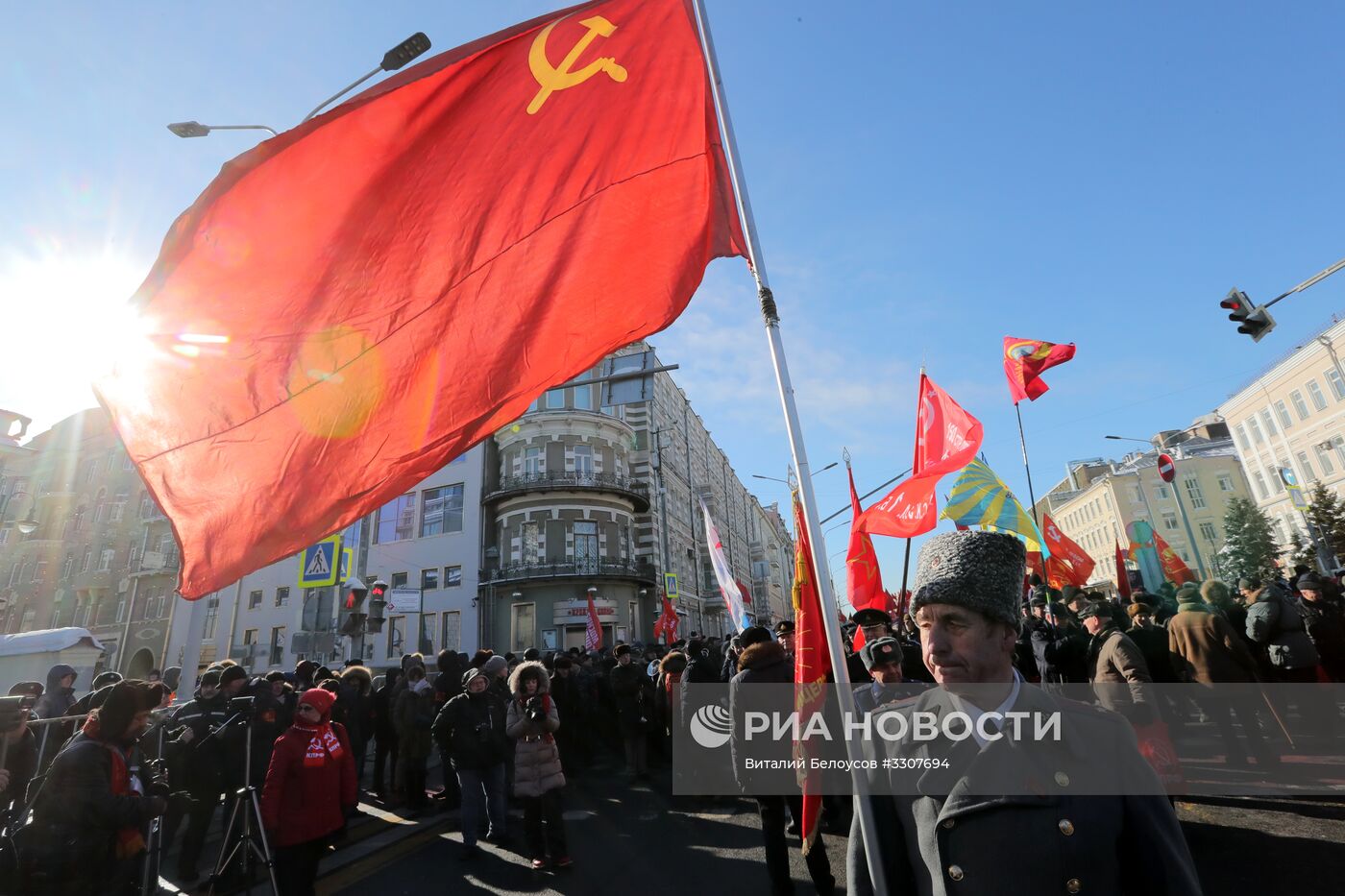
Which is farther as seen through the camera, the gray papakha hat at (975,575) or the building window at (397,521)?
the building window at (397,521)

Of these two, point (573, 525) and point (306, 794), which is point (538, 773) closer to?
point (306, 794)

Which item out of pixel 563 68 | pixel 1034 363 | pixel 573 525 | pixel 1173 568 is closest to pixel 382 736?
pixel 563 68

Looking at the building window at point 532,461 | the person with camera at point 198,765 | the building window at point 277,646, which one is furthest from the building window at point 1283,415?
the building window at point 277,646

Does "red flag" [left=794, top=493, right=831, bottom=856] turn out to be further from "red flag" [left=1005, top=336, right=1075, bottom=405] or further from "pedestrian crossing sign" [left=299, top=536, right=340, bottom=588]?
"pedestrian crossing sign" [left=299, top=536, right=340, bottom=588]

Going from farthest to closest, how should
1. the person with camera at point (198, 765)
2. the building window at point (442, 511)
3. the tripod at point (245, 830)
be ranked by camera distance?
the building window at point (442, 511) < the person with camera at point (198, 765) < the tripod at point (245, 830)

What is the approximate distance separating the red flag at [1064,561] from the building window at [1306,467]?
145 ft

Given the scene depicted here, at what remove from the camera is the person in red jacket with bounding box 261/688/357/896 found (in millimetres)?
5059

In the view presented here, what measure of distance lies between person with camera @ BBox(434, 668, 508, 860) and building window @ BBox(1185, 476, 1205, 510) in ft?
280

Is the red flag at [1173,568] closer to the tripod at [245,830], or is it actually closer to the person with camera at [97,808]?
the tripod at [245,830]

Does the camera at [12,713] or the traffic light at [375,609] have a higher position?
the traffic light at [375,609]

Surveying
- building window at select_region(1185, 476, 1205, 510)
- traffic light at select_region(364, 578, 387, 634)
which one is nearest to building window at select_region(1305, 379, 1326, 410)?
building window at select_region(1185, 476, 1205, 510)

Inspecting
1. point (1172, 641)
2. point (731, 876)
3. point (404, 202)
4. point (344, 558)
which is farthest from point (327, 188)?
point (344, 558)

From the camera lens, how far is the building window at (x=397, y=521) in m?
39.0

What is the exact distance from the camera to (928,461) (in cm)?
984
